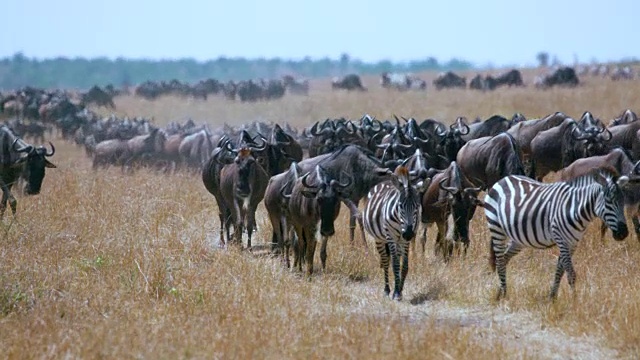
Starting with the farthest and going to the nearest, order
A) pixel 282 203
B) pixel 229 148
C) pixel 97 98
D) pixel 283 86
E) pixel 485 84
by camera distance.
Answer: pixel 283 86
pixel 97 98
pixel 485 84
pixel 229 148
pixel 282 203

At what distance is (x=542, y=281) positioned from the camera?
8.95 metres

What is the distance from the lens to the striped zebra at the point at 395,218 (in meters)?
8.27

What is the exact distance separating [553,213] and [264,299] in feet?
7.76

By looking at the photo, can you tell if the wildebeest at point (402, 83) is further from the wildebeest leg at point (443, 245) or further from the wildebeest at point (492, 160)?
the wildebeest leg at point (443, 245)

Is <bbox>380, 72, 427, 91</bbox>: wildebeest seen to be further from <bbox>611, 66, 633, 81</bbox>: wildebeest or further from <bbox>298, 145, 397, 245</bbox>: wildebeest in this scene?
<bbox>298, 145, 397, 245</bbox>: wildebeest

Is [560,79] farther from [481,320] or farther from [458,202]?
Answer: [481,320]

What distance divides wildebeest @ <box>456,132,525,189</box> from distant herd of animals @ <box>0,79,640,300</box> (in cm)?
2

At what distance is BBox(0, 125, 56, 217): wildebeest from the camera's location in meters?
13.2

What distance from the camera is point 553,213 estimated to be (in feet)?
26.0

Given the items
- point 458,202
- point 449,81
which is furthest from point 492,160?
point 449,81

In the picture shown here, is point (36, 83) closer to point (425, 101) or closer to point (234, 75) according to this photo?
point (234, 75)

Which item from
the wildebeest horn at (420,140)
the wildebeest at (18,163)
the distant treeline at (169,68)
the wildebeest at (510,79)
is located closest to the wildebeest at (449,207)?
the wildebeest horn at (420,140)

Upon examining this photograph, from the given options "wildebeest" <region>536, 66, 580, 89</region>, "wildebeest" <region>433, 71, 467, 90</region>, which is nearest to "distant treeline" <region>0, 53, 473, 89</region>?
"wildebeest" <region>433, 71, 467, 90</region>

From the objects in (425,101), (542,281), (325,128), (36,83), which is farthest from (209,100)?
(36,83)
